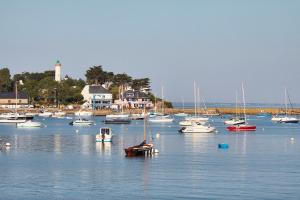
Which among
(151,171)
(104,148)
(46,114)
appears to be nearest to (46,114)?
(46,114)

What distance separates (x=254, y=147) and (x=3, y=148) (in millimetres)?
27561

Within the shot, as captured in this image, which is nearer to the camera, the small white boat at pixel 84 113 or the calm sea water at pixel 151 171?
the calm sea water at pixel 151 171

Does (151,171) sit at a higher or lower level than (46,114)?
lower

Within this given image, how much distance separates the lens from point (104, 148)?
79.4 metres

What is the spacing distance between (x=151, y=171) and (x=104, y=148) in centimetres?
2264

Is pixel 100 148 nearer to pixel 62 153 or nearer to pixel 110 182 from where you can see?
pixel 62 153

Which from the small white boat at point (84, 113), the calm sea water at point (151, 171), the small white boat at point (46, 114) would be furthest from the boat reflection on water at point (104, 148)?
the small white boat at point (84, 113)

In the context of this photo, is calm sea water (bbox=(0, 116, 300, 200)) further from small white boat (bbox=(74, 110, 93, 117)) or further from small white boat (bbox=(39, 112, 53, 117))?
small white boat (bbox=(74, 110, 93, 117))

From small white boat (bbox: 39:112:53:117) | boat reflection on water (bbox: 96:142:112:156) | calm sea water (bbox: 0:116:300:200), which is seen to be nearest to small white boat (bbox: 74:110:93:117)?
small white boat (bbox: 39:112:53:117)

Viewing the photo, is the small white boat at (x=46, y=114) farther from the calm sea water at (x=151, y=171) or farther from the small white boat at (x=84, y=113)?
the calm sea water at (x=151, y=171)

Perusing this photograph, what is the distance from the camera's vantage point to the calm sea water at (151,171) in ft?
153

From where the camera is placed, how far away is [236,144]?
88.4m

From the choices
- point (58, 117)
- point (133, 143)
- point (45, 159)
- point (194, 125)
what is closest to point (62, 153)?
point (45, 159)

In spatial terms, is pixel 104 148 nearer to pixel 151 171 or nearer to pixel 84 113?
pixel 151 171
